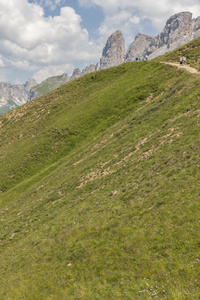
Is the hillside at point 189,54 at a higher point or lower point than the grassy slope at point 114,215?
higher

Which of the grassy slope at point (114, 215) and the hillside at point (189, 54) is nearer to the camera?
the grassy slope at point (114, 215)

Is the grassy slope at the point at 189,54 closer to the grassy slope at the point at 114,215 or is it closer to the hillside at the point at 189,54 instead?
the hillside at the point at 189,54

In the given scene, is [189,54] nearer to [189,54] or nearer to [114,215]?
[189,54]

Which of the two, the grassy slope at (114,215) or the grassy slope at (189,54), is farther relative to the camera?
the grassy slope at (189,54)

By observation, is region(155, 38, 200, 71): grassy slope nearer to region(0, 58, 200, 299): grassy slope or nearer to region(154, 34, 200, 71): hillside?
region(154, 34, 200, 71): hillside

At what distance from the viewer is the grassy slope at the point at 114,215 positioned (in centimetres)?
1198

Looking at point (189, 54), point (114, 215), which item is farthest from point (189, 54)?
point (114, 215)

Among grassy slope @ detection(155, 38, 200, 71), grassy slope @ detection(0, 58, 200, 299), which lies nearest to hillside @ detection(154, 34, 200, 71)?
grassy slope @ detection(155, 38, 200, 71)

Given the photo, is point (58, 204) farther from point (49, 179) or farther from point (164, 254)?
point (164, 254)

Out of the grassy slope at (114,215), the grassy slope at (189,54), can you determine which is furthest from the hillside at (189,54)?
the grassy slope at (114,215)

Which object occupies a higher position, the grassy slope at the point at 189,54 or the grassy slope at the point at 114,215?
the grassy slope at the point at 189,54

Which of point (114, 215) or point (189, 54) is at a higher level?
point (189, 54)

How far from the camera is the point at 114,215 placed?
1775 cm

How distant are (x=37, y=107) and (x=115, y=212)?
6908 cm
